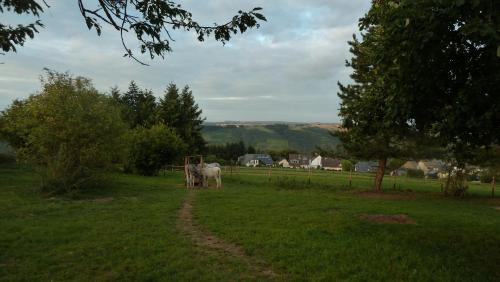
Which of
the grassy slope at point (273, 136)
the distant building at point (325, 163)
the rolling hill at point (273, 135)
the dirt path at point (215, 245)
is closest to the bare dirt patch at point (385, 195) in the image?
the dirt path at point (215, 245)

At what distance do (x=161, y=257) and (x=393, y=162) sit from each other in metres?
25.3

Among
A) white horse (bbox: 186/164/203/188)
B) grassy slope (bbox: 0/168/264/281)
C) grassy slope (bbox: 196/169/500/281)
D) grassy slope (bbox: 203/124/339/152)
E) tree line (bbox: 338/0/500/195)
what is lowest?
grassy slope (bbox: 0/168/264/281)

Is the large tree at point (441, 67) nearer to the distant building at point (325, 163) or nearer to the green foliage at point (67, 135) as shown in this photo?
the green foliage at point (67, 135)

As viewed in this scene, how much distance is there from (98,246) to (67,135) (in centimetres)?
1141

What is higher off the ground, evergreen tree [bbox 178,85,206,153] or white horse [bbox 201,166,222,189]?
evergreen tree [bbox 178,85,206,153]

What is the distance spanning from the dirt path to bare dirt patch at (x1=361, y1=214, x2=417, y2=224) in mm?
5401

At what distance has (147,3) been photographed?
14.5 ft

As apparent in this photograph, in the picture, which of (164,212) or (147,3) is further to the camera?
(164,212)

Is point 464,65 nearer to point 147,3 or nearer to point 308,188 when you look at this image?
point 147,3

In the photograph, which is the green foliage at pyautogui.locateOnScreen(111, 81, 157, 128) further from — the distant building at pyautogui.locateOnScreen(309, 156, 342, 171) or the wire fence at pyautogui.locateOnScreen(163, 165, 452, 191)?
the distant building at pyautogui.locateOnScreen(309, 156, 342, 171)

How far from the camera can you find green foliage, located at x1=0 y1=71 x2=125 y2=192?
18156mm

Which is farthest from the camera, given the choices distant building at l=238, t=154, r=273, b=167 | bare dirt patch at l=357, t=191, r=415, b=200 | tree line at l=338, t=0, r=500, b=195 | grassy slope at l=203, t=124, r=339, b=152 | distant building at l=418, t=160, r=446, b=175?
grassy slope at l=203, t=124, r=339, b=152

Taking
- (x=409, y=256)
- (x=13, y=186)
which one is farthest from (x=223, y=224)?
(x=13, y=186)

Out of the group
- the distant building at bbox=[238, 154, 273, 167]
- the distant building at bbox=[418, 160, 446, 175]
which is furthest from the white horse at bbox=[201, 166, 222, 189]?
the distant building at bbox=[238, 154, 273, 167]
